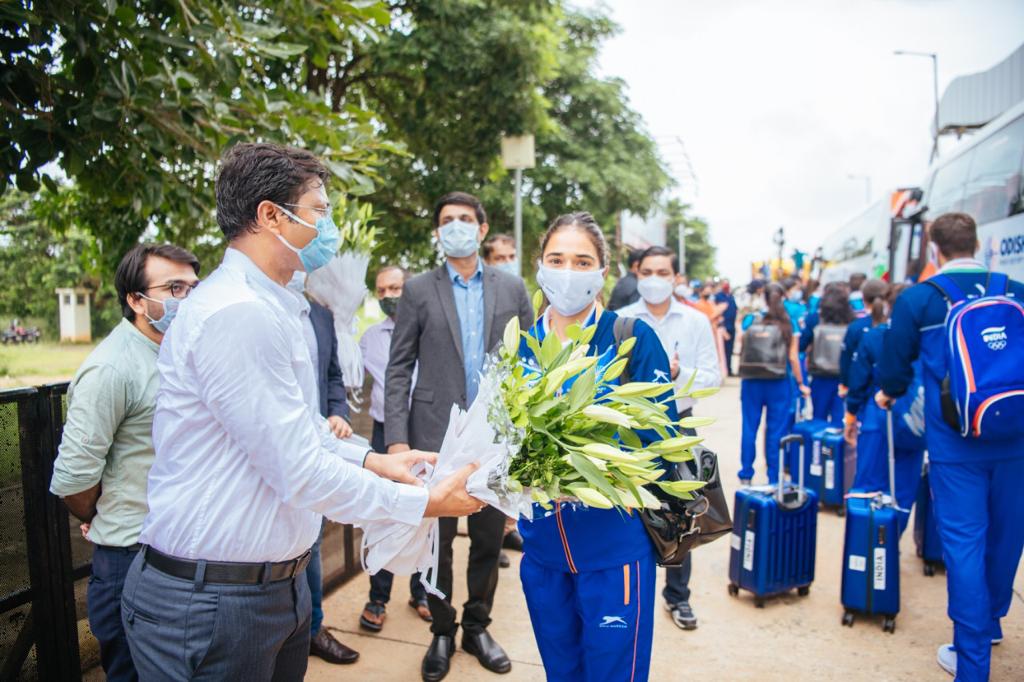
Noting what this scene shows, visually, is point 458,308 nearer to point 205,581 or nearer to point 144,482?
point 144,482

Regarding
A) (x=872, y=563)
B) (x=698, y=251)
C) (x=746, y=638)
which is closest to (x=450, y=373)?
(x=746, y=638)

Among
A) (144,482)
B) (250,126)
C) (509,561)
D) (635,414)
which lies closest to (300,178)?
(635,414)

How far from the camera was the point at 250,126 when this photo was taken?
3.78m

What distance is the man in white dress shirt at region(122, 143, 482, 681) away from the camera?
64.1 inches

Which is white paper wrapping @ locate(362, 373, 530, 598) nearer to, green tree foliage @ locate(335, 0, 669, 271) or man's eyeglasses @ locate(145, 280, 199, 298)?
man's eyeglasses @ locate(145, 280, 199, 298)

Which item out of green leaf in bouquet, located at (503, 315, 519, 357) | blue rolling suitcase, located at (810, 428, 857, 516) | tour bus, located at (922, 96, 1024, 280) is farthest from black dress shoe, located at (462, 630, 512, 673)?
tour bus, located at (922, 96, 1024, 280)

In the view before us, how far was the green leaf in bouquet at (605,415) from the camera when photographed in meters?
1.77

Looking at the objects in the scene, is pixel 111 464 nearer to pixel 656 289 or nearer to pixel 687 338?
pixel 656 289

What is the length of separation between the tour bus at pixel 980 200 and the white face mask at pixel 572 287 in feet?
7.33

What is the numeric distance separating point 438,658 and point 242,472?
2269 millimetres

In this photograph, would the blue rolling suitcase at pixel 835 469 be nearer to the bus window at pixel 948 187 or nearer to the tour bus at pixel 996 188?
the tour bus at pixel 996 188

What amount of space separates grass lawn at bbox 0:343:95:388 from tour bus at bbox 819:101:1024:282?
5166mm

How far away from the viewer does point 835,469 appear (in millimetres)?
6289

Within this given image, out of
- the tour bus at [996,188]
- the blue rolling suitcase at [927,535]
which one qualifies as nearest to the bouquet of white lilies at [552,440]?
the blue rolling suitcase at [927,535]
